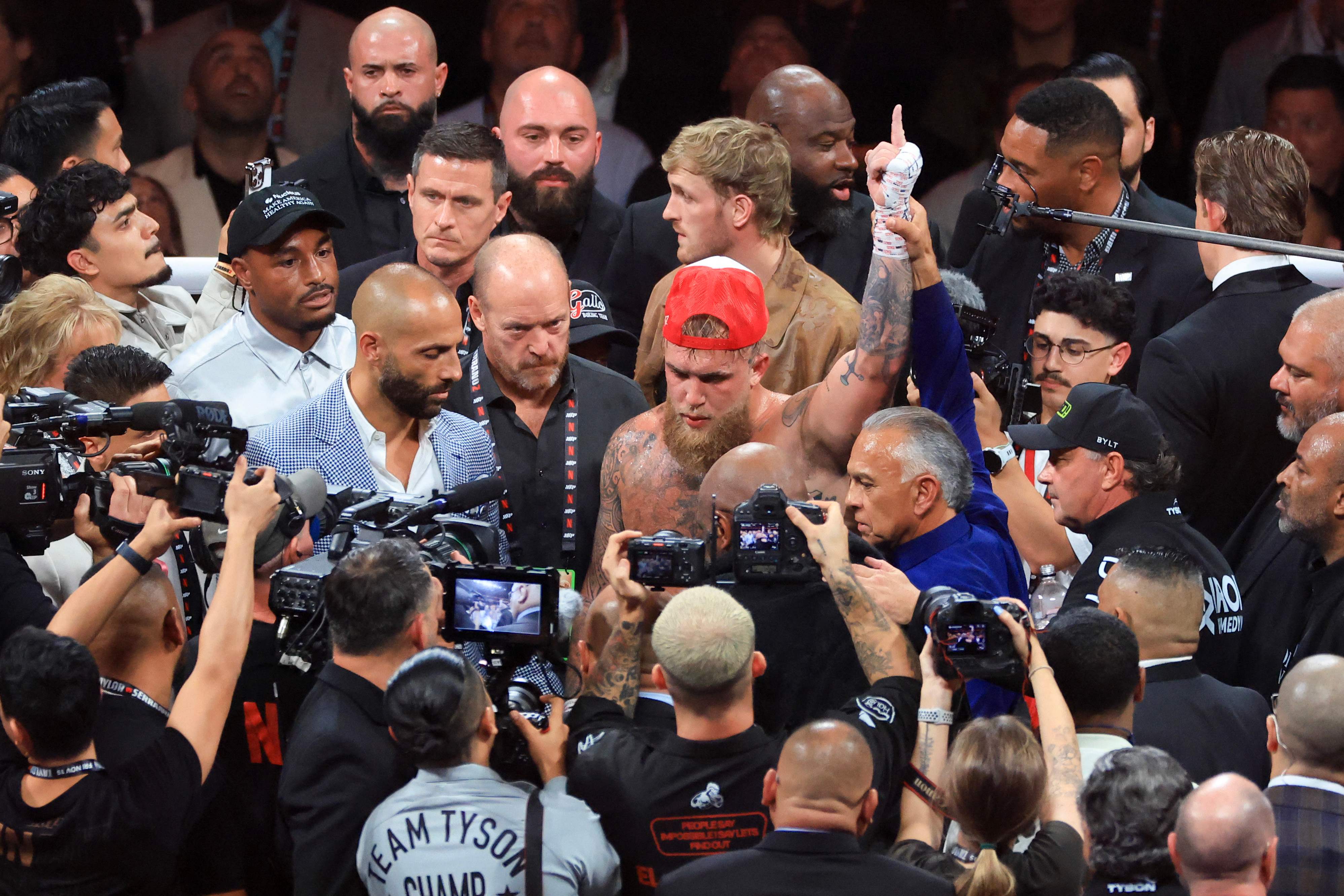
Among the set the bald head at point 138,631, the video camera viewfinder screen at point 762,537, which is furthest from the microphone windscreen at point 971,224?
the bald head at point 138,631

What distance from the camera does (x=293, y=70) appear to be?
8250 mm

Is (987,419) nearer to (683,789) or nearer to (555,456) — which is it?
(555,456)

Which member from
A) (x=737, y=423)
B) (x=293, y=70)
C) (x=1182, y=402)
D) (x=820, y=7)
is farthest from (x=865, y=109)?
(x=737, y=423)

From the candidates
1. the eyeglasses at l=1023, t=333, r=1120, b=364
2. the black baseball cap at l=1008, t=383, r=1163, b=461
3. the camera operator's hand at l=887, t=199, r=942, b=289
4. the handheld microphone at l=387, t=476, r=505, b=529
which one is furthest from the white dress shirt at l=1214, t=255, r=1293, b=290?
the handheld microphone at l=387, t=476, r=505, b=529

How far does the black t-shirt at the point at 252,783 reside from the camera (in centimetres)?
378

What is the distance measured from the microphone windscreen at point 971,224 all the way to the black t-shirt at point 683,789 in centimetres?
308

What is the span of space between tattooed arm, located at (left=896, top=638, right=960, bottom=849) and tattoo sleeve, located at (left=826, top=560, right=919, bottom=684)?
0.06 meters

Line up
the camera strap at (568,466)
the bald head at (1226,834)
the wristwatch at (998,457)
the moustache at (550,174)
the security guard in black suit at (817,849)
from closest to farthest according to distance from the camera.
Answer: the bald head at (1226,834) < the security guard in black suit at (817,849) < the camera strap at (568,466) < the wristwatch at (998,457) < the moustache at (550,174)

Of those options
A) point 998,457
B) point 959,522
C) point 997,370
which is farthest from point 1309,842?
point 997,370

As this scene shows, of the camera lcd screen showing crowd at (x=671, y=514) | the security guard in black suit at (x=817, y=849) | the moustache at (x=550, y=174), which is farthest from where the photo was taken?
the moustache at (x=550, y=174)

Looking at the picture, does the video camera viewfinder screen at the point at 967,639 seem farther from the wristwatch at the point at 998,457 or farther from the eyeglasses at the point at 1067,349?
the eyeglasses at the point at 1067,349

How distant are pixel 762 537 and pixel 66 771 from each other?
155 cm

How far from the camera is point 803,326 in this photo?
488 centimetres

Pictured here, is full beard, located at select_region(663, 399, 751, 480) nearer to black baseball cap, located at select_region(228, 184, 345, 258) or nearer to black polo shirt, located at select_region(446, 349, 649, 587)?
black polo shirt, located at select_region(446, 349, 649, 587)
